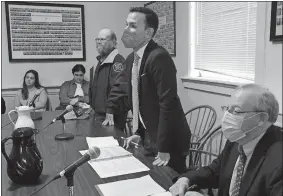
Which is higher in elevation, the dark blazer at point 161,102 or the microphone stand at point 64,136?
the dark blazer at point 161,102

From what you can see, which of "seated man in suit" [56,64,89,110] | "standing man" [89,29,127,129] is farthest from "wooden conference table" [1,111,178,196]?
"seated man in suit" [56,64,89,110]

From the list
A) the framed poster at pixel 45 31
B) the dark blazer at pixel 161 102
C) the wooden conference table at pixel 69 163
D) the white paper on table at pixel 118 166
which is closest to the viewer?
the wooden conference table at pixel 69 163

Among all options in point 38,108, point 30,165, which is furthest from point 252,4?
point 38,108

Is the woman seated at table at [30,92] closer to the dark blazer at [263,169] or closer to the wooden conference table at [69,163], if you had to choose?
the wooden conference table at [69,163]

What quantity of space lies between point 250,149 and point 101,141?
93 centimetres

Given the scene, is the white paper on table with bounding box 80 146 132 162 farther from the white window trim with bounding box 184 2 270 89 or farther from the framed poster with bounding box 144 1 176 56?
the framed poster with bounding box 144 1 176 56

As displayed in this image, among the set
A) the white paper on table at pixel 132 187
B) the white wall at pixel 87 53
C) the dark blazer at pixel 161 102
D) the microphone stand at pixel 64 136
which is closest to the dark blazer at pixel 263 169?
the white paper on table at pixel 132 187

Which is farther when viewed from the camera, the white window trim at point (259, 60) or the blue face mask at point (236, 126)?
the white window trim at point (259, 60)

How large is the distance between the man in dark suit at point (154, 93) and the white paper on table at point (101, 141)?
0.40 ft

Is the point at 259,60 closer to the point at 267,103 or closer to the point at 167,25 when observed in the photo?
A: the point at 267,103

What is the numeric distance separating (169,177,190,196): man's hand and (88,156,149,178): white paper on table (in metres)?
0.22

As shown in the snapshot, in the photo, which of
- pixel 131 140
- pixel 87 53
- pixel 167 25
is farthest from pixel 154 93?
pixel 87 53

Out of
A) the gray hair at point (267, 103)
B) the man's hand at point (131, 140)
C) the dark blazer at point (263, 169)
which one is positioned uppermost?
the gray hair at point (267, 103)

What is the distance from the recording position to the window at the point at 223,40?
231cm
